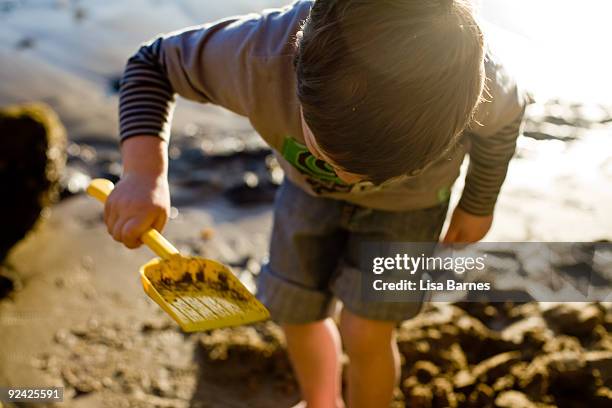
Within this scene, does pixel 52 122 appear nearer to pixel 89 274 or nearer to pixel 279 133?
pixel 89 274

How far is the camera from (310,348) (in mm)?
1435

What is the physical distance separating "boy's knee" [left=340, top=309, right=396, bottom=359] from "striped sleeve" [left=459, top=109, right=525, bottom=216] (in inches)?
11.1

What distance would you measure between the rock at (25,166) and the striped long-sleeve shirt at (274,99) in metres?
0.76

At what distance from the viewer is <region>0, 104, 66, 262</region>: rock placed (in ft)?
6.24

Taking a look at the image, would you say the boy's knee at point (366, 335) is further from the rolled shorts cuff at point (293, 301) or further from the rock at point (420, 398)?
the rock at point (420, 398)

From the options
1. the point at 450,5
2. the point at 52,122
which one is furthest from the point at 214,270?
the point at 52,122

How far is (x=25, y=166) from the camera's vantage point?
6.37ft

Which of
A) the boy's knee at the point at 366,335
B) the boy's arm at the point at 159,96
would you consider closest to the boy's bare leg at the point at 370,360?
the boy's knee at the point at 366,335

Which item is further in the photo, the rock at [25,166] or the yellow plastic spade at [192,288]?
the rock at [25,166]

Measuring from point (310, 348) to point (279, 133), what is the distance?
1.59ft

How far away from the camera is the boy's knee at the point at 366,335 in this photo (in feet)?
4.34

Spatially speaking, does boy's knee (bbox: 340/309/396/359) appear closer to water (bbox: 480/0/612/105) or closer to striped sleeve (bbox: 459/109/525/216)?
striped sleeve (bbox: 459/109/525/216)

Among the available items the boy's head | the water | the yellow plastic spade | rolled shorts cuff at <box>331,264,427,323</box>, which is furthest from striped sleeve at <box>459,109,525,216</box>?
the water

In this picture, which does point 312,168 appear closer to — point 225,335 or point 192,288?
point 192,288
